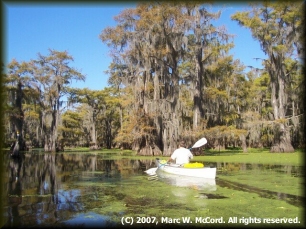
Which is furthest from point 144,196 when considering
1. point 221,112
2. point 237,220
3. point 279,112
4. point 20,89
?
point 20,89

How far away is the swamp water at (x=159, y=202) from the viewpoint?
6.31m

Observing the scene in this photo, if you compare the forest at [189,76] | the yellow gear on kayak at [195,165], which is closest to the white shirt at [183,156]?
the yellow gear on kayak at [195,165]

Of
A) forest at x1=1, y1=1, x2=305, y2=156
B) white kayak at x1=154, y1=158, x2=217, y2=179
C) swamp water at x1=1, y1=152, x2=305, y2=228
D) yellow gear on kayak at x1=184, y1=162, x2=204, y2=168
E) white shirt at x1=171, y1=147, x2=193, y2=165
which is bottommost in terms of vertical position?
swamp water at x1=1, y1=152, x2=305, y2=228

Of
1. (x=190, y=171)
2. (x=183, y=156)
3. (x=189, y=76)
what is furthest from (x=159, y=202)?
(x=189, y=76)

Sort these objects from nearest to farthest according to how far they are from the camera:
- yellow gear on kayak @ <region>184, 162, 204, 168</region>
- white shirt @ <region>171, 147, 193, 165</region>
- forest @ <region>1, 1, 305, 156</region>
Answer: yellow gear on kayak @ <region>184, 162, 204, 168</region>, white shirt @ <region>171, 147, 193, 165</region>, forest @ <region>1, 1, 305, 156</region>

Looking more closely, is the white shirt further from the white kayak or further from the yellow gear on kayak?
the yellow gear on kayak

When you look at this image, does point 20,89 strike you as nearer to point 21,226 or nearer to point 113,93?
point 113,93

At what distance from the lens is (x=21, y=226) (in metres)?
6.16

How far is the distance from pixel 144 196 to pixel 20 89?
2782 centimetres

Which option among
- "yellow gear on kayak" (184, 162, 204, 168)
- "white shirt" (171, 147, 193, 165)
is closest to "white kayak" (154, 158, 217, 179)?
"yellow gear on kayak" (184, 162, 204, 168)

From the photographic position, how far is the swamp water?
6.31m

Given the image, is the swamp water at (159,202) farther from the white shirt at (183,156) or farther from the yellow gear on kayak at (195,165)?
the white shirt at (183,156)

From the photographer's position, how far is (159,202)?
7.96 metres

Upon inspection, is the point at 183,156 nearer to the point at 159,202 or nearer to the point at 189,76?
the point at 159,202
